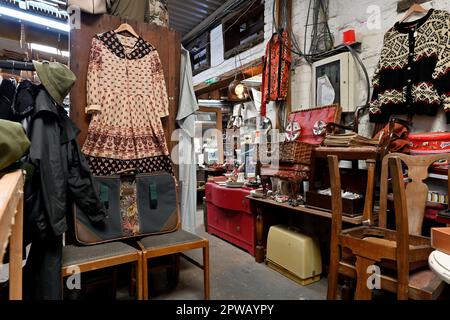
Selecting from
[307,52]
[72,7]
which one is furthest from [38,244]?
[307,52]

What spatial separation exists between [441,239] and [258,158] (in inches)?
78.8

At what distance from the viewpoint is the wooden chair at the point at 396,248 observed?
54.1 inches

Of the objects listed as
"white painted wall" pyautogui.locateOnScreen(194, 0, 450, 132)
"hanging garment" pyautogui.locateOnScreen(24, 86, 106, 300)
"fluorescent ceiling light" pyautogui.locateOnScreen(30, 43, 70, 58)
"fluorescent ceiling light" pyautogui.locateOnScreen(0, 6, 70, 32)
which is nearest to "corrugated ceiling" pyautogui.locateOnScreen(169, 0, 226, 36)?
"white painted wall" pyautogui.locateOnScreen(194, 0, 450, 132)

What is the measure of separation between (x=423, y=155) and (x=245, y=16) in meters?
3.29

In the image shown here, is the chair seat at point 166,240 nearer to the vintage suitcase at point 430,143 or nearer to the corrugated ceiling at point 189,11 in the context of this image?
the vintage suitcase at point 430,143

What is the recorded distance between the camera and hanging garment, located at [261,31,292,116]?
3.15 m

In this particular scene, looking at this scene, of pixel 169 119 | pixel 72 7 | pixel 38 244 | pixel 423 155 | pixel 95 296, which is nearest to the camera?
pixel 38 244

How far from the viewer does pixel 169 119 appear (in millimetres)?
2516

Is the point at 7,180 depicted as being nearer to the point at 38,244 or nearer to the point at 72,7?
the point at 38,244

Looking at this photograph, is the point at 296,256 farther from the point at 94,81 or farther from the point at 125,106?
the point at 94,81

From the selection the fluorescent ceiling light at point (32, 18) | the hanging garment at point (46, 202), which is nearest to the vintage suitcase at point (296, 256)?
the hanging garment at point (46, 202)

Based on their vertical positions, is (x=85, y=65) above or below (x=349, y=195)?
above

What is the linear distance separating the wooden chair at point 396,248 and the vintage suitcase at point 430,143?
0.56 ft

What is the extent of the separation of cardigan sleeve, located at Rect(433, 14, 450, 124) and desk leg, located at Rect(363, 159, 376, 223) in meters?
0.61
